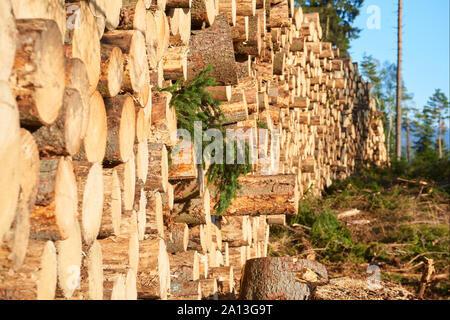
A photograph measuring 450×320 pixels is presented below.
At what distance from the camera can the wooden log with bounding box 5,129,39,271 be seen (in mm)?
1323

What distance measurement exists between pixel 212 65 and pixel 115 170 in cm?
137

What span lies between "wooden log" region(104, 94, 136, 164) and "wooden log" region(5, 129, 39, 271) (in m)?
0.58

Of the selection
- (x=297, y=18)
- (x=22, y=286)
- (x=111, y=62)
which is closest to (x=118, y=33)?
(x=111, y=62)

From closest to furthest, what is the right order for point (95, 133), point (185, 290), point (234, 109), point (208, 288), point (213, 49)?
1. point (95, 133)
2. point (185, 290)
3. point (213, 49)
4. point (208, 288)
5. point (234, 109)

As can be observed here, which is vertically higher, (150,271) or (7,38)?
(7,38)

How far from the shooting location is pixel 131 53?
6.83 ft

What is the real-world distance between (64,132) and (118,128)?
521 mm

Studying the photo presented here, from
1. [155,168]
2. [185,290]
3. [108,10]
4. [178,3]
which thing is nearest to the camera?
[108,10]

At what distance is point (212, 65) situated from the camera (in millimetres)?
3258

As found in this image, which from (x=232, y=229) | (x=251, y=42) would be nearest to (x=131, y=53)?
(x=251, y=42)

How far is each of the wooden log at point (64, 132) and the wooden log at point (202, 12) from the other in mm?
1707

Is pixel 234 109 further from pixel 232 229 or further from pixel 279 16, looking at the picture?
pixel 279 16

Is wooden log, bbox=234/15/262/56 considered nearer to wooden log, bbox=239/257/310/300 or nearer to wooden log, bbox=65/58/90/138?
wooden log, bbox=239/257/310/300

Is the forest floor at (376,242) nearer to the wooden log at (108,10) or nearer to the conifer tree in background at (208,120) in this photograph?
the conifer tree in background at (208,120)
